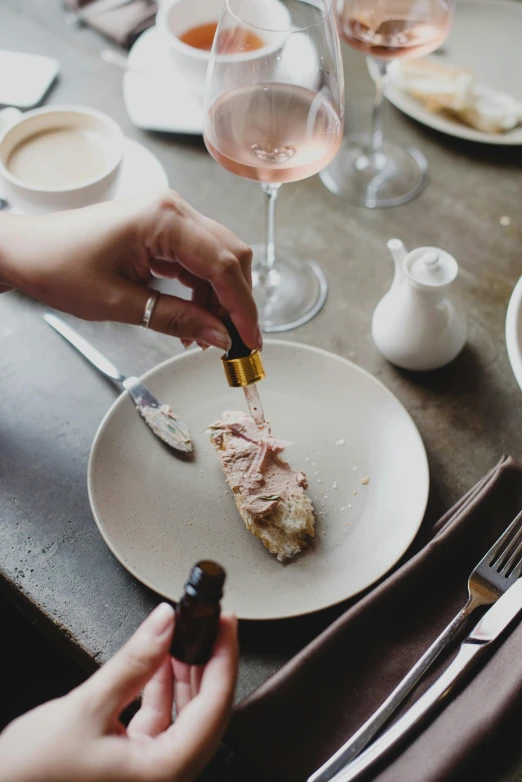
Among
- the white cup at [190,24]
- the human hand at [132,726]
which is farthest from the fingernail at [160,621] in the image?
the white cup at [190,24]

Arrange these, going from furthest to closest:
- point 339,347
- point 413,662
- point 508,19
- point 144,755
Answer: point 508,19, point 339,347, point 413,662, point 144,755

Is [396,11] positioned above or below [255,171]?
above

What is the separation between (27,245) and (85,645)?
16.7 inches

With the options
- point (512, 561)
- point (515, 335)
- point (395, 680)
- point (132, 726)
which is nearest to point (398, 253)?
point (515, 335)

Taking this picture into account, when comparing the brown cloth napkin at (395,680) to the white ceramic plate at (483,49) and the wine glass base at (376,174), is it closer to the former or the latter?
the wine glass base at (376,174)

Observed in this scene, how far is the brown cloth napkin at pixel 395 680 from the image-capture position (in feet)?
1.95

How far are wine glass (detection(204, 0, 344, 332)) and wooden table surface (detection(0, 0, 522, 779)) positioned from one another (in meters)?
0.26

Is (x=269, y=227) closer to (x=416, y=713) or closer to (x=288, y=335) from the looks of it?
(x=288, y=335)

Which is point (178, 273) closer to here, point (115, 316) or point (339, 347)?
point (115, 316)

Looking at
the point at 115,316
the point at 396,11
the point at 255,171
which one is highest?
the point at 396,11

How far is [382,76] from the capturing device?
43.4 inches

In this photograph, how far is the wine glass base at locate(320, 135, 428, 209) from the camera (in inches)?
45.4

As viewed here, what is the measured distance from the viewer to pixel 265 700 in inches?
25.2

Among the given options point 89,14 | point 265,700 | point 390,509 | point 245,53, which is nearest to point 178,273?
point 245,53
